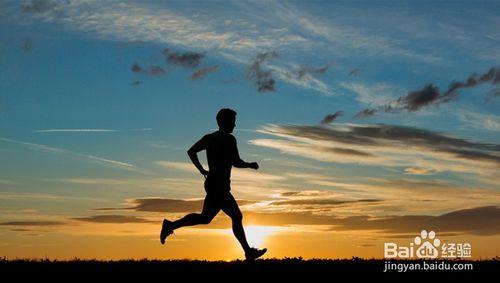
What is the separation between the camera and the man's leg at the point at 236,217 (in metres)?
14.5

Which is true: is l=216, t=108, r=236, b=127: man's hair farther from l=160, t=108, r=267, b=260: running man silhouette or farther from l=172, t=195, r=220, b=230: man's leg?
l=172, t=195, r=220, b=230: man's leg

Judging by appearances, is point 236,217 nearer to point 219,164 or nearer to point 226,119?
point 219,164

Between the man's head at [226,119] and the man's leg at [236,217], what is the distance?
4.52 ft

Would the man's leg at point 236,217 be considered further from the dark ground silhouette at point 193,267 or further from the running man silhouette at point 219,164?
the dark ground silhouette at point 193,267

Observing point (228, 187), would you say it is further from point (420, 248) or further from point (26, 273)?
point (420, 248)

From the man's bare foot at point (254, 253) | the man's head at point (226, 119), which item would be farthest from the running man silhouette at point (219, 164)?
the man's bare foot at point (254, 253)

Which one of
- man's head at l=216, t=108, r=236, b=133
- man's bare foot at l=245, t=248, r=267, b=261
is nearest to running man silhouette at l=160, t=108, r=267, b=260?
man's head at l=216, t=108, r=236, b=133

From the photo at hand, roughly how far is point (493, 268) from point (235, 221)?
17.5 ft

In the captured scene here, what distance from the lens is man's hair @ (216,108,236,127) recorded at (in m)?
14.2

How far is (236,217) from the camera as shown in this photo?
48.1ft

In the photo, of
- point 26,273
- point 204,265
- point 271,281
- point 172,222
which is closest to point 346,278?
point 271,281

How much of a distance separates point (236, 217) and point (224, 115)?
217 centimetres

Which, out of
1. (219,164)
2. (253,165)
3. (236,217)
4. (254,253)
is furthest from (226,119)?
(254,253)

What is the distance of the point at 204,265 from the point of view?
559 inches
